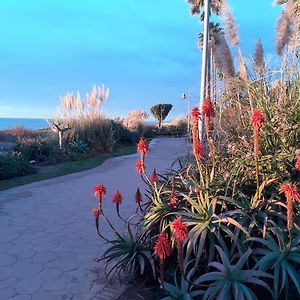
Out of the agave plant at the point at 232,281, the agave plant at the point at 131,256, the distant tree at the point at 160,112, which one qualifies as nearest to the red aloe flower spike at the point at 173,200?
the agave plant at the point at 131,256

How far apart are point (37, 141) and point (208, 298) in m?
11.9

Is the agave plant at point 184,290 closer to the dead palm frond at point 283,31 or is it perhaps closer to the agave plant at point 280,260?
the agave plant at point 280,260

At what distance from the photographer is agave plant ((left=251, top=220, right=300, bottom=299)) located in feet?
9.68

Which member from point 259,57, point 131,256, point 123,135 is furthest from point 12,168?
point 123,135

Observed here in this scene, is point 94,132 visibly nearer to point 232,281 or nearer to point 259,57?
point 259,57

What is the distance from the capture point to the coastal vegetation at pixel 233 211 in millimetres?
2998

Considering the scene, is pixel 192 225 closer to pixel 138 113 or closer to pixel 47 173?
pixel 47 173

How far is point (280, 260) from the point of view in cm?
304

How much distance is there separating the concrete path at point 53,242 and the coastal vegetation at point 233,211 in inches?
13.7

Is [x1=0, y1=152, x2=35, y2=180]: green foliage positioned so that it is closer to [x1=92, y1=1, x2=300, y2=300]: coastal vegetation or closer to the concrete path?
the concrete path

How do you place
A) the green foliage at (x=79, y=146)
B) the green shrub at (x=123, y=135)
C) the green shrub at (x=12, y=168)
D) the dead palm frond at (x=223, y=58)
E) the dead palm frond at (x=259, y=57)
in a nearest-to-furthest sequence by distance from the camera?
1. the dead palm frond at (x=259, y=57)
2. the dead palm frond at (x=223, y=58)
3. the green shrub at (x=12, y=168)
4. the green foliage at (x=79, y=146)
5. the green shrub at (x=123, y=135)

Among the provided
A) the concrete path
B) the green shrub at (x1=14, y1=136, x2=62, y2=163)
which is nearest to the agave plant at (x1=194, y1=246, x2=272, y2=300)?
the concrete path

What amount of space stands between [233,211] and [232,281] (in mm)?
688

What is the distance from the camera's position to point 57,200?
25.0 ft
